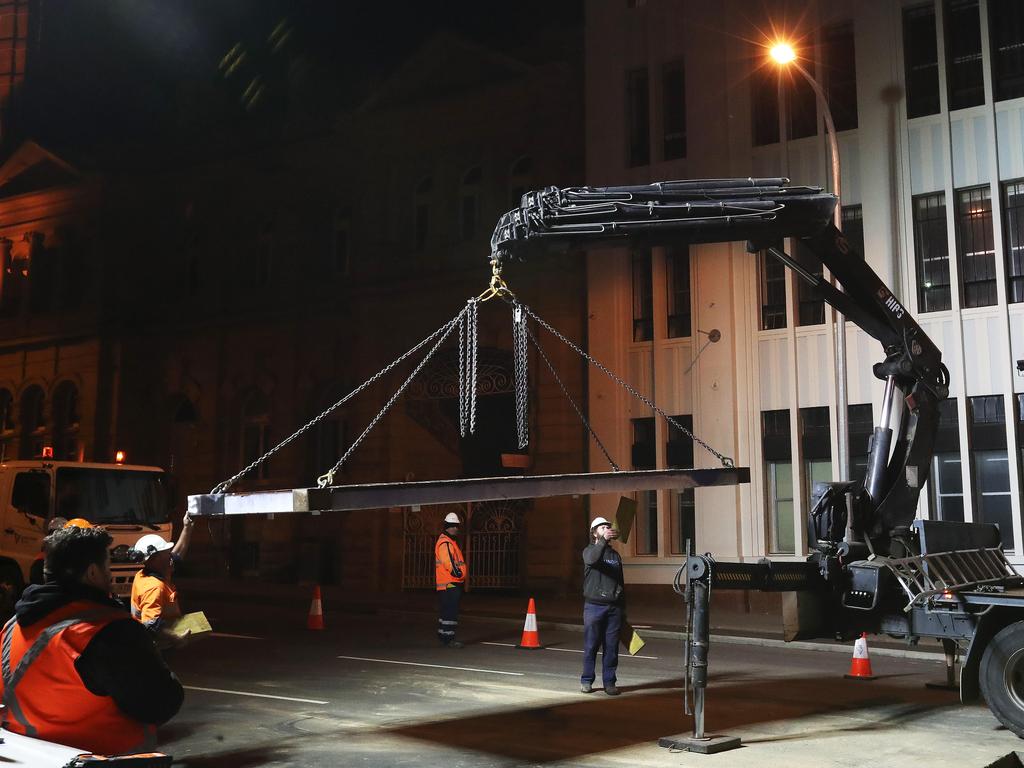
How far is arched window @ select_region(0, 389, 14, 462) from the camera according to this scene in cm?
3781

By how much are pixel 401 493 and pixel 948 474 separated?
52.5ft

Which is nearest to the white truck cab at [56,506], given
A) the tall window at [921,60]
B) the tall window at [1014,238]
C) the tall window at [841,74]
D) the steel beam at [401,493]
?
the steel beam at [401,493]

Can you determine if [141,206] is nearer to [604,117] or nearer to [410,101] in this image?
[410,101]

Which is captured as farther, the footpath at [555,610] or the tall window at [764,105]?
the tall window at [764,105]

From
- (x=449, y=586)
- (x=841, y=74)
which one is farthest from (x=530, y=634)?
(x=841, y=74)

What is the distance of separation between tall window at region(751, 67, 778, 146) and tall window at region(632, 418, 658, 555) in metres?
6.82

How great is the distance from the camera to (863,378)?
2180 cm

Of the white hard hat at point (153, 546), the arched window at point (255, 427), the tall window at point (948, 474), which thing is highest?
the arched window at point (255, 427)

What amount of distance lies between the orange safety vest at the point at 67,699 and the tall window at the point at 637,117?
2266 centimetres

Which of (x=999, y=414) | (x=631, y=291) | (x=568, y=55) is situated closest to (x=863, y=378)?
(x=999, y=414)

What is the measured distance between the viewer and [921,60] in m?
22.2

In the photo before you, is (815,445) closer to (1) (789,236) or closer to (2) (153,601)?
(1) (789,236)

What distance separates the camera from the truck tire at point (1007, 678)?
9.05 meters

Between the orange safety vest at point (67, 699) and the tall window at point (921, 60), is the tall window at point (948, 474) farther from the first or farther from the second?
the orange safety vest at point (67, 699)
